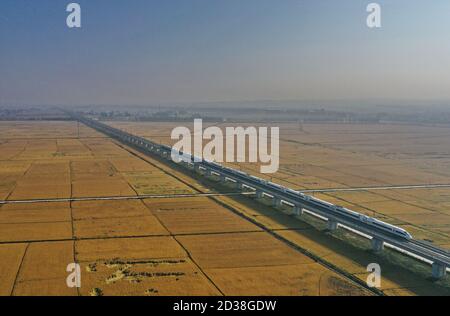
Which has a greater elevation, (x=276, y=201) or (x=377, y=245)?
(x=276, y=201)

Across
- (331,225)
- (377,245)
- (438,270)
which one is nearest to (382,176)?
(331,225)

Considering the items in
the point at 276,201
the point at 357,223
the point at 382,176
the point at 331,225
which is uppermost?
the point at 357,223

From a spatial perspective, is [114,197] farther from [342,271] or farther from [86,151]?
[86,151]

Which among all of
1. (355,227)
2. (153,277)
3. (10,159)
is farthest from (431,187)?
(10,159)

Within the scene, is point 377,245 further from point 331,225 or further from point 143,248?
point 143,248

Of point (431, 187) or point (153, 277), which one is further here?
point (431, 187)

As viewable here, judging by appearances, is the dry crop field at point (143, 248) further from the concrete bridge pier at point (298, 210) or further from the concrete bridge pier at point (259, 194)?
the concrete bridge pier at point (298, 210)

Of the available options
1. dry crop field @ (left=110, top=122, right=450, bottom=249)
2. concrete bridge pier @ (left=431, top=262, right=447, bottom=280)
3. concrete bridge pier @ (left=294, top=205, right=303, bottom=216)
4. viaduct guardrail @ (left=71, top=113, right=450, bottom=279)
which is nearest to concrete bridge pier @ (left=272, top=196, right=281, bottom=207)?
viaduct guardrail @ (left=71, top=113, right=450, bottom=279)

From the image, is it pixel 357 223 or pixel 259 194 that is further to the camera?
pixel 259 194
